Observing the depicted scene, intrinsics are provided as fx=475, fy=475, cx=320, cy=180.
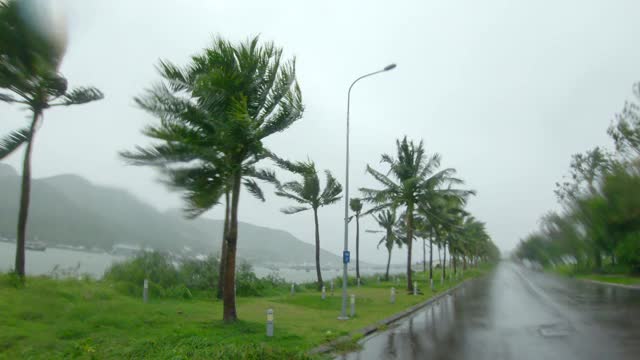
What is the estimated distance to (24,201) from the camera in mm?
15555

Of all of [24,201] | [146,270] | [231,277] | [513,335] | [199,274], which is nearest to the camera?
[513,335]

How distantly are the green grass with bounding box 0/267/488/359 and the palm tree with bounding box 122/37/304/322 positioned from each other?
2.02m

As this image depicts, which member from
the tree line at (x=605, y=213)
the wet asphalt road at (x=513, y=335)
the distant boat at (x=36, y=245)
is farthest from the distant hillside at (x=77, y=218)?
the tree line at (x=605, y=213)

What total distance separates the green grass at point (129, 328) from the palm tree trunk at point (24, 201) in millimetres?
661

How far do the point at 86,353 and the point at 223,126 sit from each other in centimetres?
656

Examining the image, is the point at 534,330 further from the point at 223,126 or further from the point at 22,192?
the point at 22,192

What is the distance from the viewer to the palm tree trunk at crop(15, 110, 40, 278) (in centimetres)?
1525

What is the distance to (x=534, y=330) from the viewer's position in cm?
1420

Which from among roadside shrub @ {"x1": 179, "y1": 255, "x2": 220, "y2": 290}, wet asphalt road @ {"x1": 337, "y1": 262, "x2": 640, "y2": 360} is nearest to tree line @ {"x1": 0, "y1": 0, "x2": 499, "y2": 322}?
wet asphalt road @ {"x1": 337, "y1": 262, "x2": 640, "y2": 360}

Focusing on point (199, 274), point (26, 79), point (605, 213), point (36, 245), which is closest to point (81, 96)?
point (26, 79)

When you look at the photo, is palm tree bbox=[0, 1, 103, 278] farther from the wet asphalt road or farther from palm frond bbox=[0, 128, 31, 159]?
the wet asphalt road

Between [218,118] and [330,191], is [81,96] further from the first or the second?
[330,191]

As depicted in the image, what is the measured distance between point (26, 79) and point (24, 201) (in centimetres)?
394

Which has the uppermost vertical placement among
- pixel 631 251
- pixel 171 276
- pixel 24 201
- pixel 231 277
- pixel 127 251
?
pixel 631 251
